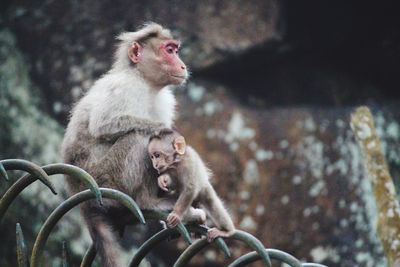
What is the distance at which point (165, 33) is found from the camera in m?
4.61

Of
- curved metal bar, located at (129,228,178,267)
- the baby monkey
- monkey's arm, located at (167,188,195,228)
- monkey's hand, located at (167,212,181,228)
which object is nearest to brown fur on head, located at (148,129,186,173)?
the baby monkey

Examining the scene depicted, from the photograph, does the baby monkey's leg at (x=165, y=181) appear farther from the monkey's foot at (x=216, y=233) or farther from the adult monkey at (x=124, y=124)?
the monkey's foot at (x=216, y=233)

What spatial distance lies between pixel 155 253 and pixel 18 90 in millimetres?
1620

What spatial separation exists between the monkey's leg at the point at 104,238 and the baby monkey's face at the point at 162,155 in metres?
0.36

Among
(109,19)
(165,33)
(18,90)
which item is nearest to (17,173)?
(18,90)

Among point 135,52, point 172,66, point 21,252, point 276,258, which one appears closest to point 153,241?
point 21,252

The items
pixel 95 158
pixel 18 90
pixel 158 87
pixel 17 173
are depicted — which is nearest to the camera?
pixel 95 158

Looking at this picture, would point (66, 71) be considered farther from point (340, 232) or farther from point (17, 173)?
point (340, 232)

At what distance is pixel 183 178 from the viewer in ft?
12.2

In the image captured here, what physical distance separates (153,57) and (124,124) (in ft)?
1.42

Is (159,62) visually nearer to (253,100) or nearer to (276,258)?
(276,258)

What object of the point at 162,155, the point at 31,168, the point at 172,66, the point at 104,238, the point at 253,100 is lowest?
the point at 104,238

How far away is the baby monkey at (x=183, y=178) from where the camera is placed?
144 inches

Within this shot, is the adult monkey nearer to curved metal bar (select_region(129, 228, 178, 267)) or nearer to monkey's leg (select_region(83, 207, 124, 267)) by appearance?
monkey's leg (select_region(83, 207, 124, 267))
